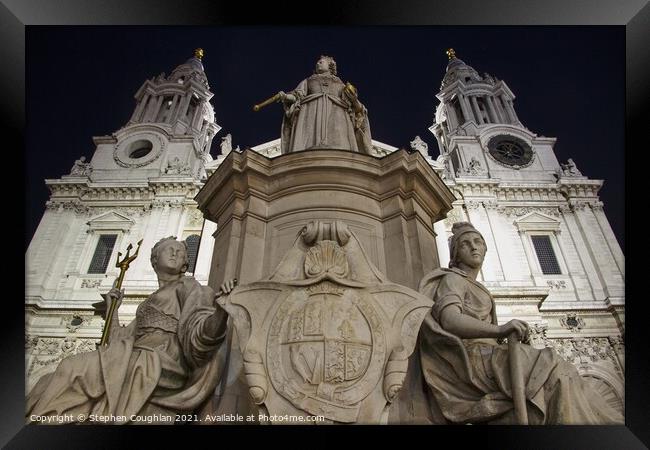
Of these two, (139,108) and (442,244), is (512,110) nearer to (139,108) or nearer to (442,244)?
(442,244)

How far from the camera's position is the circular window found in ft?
76.8

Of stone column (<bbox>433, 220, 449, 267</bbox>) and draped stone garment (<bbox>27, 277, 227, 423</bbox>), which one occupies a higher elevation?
stone column (<bbox>433, 220, 449, 267</bbox>)

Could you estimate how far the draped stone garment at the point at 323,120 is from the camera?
6.20 meters

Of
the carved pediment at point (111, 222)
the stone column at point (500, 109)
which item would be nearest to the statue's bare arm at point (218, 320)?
the carved pediment at point (111, 222)

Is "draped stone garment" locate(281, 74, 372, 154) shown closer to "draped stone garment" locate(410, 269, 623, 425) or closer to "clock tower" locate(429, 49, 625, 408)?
"draped stone garment" locate(410, 269, 623, 425)

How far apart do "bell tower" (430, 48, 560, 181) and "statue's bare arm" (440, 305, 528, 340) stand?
1818cm

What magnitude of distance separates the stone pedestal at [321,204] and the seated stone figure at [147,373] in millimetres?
893

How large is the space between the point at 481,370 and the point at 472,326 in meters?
0.29

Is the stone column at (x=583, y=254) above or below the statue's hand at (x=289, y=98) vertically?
above

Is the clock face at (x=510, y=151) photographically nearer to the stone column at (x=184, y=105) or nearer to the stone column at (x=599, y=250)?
the stone column at (x=599, y=250)

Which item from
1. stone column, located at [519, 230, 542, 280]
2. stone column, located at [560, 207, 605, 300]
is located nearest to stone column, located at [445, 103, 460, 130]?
stone column, located at [560, 207, 605, 300]

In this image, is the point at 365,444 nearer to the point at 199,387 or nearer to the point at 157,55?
the point at 199,387
